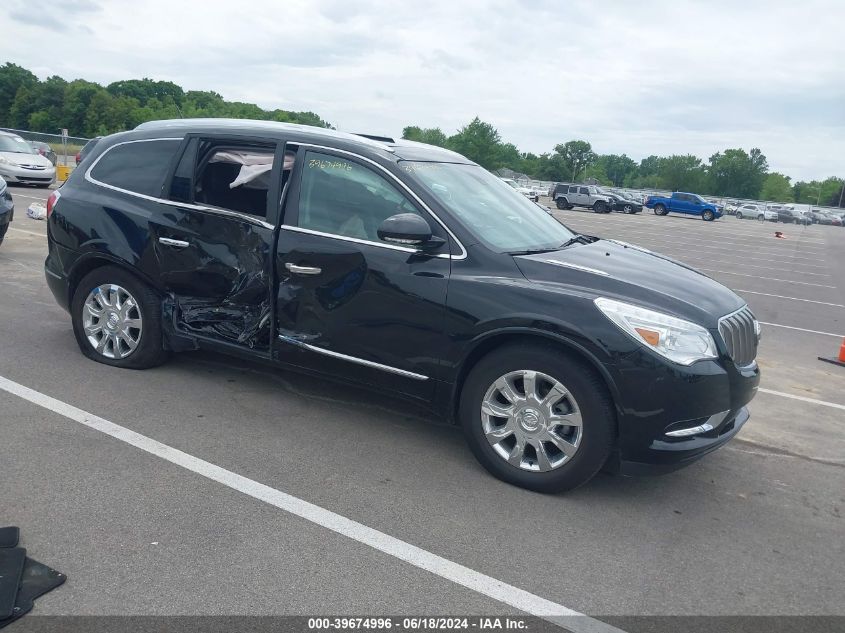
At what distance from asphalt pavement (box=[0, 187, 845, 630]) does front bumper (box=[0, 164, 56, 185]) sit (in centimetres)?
1839

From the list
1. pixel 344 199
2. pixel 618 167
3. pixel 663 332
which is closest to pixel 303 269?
pixel 344 199

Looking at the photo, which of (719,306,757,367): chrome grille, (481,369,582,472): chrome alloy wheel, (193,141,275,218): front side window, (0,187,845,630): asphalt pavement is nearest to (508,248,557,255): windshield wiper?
(481,369,582,472): chrome alloy wheel

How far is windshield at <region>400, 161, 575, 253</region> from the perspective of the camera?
4523mm

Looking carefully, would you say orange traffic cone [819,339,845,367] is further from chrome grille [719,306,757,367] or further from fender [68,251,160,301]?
fender [68,251,160,301]

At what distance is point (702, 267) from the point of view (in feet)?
59.9

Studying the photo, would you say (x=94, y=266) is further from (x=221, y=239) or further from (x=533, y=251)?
(x=533, y=251)

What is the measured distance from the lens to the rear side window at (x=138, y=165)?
17.7 feet

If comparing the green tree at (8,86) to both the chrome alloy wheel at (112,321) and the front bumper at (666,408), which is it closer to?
the chrome alloy wheel at (112,321)

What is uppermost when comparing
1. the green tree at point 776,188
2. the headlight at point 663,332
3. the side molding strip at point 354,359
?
the green tree at point 776,188

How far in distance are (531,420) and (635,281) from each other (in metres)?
0.98

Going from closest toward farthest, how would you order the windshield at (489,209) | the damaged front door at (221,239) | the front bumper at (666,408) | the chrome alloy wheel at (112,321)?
the front bumper at (666,408), the windshield at (489,209), the damaged front door at (221,239), the chrome alloy wheel at (112,321)

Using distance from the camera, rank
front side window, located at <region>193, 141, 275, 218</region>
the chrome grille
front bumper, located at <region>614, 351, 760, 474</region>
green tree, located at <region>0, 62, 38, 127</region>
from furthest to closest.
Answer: green tree, located at <region>0, 62, 38, 127</region> → front side window, located at <region>193, 141, 275, 218</region> → the chrome grille → front bumper, located at <region>614, 351, 760, 474</region>

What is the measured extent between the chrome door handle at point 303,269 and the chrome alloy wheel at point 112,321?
1431 millimetres

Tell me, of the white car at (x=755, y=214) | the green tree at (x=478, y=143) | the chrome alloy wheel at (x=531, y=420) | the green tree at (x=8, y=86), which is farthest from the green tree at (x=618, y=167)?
the chrome alloy wheel at (x=531, y=420)
